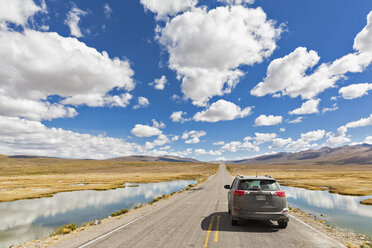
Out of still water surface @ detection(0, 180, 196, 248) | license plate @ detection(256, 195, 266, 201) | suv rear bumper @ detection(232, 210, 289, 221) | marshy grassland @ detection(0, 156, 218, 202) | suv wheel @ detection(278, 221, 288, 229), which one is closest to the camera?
suv rear bumper @ detection(232, 210, 289, 221)

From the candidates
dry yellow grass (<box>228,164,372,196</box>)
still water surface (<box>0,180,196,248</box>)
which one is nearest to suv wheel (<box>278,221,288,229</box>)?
still water surface (<box>0,180,196,248</box>)

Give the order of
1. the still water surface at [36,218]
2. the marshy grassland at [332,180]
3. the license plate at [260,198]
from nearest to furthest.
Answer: the license plate at [260,198] → the still water surface at [36,218] → the marshy grassland at [332,180]

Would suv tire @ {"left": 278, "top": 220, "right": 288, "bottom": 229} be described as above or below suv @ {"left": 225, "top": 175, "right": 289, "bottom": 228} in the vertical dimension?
below

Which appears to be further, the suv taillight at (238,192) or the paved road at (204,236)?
the suv taillight at (238,192)

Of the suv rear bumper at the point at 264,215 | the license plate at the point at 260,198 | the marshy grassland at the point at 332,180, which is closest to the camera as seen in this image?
the suv rear bumper at the point at 264,215

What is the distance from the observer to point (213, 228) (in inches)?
420

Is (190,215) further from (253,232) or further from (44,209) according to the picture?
(44,209)

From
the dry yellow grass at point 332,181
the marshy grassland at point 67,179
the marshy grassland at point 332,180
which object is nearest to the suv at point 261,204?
the marshy grassland at point 332,180

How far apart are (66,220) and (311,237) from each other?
20.4m

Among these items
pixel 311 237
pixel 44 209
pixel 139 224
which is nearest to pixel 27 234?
pixel 139 224

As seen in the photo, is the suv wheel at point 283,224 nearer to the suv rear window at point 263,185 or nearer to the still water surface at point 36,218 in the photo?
the suv rear window at point 263,185

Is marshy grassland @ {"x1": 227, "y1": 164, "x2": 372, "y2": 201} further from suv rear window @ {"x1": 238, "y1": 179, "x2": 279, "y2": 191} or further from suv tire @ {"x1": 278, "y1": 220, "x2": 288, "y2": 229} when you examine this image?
suv rear window @ {"x1": 238, "y1": 179, "x2": 279, "y2": 191}

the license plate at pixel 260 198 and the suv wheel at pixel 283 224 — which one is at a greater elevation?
the license plate at pixel 260 198

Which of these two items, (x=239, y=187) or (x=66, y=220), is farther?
(x=66, y=220)
